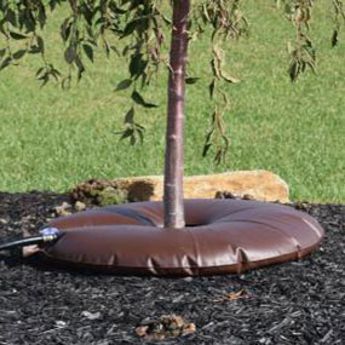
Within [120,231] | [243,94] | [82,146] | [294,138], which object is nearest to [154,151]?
[82,146]

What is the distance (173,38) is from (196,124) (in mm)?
6325

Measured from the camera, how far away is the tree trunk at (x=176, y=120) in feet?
16.8

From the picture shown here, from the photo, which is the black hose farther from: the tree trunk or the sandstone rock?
the sandstone rock

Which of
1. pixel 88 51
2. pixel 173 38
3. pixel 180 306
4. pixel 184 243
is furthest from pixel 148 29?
pixel 180 306

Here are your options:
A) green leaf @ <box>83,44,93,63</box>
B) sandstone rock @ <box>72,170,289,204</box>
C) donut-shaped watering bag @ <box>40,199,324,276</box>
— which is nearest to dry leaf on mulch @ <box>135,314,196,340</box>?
donut-shaped watering bag @ <box>40,199,324,276</box>

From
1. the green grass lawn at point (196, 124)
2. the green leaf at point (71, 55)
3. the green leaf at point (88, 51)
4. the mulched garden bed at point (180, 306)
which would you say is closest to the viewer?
the mulched garden bed at point (180, 306)

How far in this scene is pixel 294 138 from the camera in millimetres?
10797

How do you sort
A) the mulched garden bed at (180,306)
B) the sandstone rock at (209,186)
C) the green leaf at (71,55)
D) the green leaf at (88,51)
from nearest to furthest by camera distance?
the mulched garden bed at (180,306) → the green leaf at (71,55) → the green leaf at (88,51) → the sandstone rock at (209,186)

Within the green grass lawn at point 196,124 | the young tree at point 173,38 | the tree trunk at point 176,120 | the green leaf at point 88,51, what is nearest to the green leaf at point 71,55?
the young tree at point 173,38

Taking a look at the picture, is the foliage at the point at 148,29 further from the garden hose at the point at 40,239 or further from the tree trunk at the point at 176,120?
the garden hose at the point at 40,239

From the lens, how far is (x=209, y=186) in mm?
7195

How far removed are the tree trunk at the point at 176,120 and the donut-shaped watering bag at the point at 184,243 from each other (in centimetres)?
10

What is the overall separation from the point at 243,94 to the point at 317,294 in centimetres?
849

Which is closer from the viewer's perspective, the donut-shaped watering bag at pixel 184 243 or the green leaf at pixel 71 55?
the green leaf at pixel 71 55
